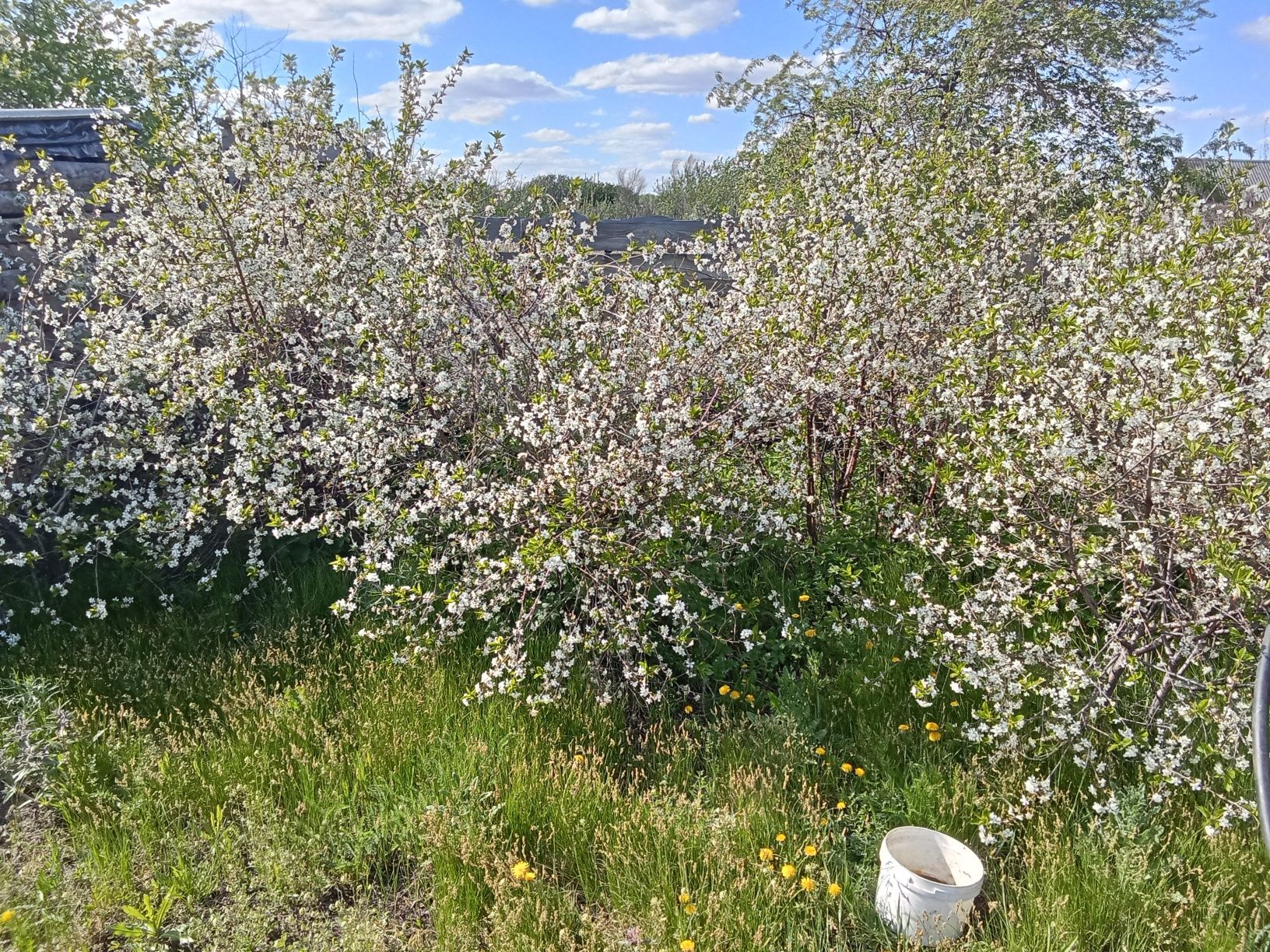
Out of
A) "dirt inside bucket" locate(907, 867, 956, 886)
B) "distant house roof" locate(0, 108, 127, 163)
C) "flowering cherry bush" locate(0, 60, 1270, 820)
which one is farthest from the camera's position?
"distant house roof" locate(0, 108, 127, 163)

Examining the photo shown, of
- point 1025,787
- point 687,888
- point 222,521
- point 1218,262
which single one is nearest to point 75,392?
point 222,521

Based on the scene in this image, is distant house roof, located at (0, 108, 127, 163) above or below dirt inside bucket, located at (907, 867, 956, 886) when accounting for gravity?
above

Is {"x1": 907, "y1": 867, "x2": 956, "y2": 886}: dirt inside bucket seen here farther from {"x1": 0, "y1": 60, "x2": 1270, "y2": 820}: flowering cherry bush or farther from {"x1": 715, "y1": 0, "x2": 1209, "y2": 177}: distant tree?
{"x1": 715, "y1": 0, "x2": 1209, "y2": 177}: distant tree

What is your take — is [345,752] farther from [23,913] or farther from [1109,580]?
[1109,580]

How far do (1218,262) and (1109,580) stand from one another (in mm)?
1623

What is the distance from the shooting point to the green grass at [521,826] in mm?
2504

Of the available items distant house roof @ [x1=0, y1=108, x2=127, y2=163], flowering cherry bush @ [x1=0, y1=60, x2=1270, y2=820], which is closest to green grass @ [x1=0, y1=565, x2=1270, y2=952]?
flowering cherry bush @ [x1=0, y1=60, x2=1270, y2=820]

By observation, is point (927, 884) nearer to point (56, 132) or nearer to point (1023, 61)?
point (56, 132)

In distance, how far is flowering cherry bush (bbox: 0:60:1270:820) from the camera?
307 cm

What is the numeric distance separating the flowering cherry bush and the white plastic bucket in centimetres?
40

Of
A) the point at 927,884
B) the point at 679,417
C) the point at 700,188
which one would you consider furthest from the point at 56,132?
the point at 700,188

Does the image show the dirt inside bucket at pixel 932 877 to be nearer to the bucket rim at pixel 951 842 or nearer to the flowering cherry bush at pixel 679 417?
the bucket rim at pixel 951 842

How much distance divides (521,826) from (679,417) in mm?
1777

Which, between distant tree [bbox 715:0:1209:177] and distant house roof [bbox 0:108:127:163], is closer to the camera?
distant house roof [bbox 0:108:127:163]
